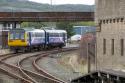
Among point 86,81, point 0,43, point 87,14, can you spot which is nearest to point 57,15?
point 87,14

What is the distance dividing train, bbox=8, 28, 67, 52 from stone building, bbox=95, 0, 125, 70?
26.4 m

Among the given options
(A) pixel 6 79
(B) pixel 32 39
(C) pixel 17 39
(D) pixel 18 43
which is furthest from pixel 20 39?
(A) pixel 6 79

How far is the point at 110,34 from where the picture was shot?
2767 centimetres

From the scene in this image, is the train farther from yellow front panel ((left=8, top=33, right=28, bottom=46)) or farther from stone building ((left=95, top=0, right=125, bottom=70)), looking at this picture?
stone building ((left=95, top=0, right=125, bottom=70))

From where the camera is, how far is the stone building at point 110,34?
25.5m

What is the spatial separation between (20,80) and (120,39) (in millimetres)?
5776

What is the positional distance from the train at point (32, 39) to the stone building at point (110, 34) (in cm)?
2643

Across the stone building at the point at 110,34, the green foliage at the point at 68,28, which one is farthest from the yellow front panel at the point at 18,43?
the green foliage at the point at 68,28

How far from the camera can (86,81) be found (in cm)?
2064

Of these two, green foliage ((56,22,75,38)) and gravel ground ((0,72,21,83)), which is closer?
gravel ground ((0,72,21,83))

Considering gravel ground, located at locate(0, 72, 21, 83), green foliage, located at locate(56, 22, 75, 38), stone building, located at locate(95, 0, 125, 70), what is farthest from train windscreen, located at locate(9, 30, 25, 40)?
green foliage, located at locate(56, 22, 75, 38)

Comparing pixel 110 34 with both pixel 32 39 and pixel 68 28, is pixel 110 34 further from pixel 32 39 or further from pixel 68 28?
pixel 68 28

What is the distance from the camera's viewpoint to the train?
5556 centimetres

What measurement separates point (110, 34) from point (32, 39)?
30409 mm
